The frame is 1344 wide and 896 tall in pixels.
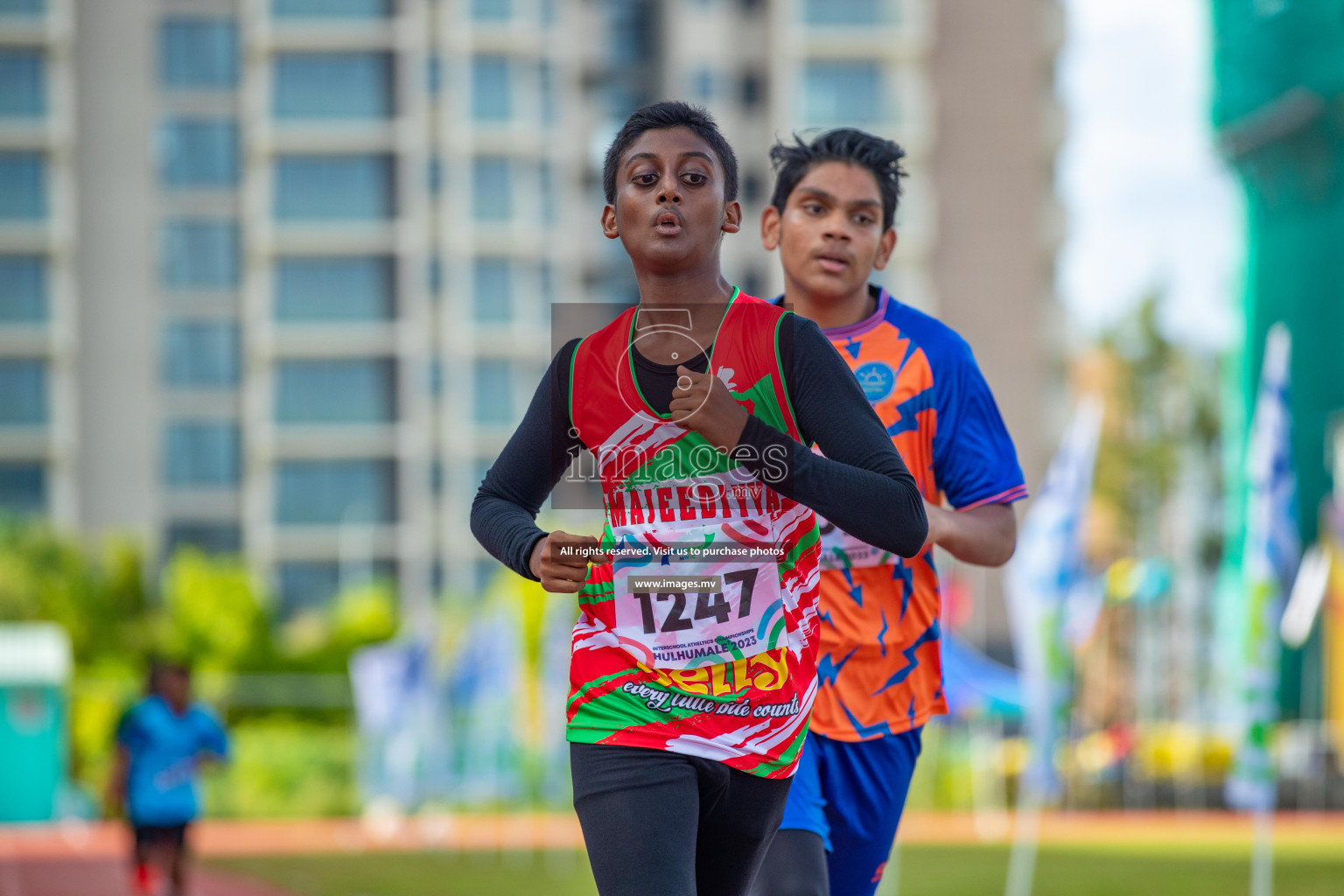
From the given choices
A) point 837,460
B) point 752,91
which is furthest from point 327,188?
point 837,460

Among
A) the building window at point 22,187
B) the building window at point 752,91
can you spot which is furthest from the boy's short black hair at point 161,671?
the building window at point 22,187

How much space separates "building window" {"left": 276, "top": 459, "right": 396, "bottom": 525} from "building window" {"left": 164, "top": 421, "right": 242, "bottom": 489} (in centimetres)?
292

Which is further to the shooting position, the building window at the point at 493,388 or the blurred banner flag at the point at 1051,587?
the building window at the point at 493,388

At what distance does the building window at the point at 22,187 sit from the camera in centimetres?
4991

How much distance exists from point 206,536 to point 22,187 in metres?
10.9

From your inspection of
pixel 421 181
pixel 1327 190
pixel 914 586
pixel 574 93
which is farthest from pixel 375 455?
pixel 914 586

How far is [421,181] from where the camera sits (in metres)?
50.6

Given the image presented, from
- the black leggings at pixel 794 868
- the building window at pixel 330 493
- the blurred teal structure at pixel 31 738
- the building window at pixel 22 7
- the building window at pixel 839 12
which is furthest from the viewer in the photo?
the building window at pixel 22 7

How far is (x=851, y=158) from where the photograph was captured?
14.5 feet

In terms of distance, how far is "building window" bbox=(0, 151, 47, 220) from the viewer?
49906mm

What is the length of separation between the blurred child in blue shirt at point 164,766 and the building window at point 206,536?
40.6m

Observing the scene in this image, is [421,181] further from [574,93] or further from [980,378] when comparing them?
[980,378]

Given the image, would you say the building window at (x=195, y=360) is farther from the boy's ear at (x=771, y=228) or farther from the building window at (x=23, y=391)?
the boy's ear at (x=771, y=228)

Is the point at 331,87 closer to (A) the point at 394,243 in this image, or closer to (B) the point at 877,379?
(A) the point at 394,243
